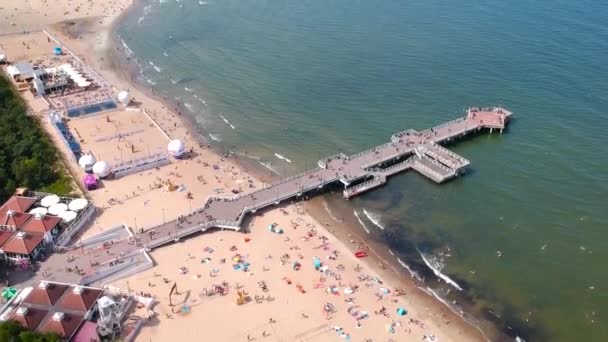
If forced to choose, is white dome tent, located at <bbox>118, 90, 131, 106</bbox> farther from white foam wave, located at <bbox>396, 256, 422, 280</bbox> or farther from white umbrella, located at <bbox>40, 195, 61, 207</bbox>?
white foam wave, located at <bbox>396, 256, 422, 280</bbox>

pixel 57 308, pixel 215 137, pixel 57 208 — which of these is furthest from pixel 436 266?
pixel 57 208

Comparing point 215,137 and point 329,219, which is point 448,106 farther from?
point 215,137

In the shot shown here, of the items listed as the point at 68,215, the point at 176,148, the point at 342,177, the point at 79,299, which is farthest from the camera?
the point at 176,148

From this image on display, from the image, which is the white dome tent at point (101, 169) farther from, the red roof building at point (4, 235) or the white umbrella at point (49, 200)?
the red roof building at point (4, 235)

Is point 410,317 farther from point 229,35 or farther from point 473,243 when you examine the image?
point 229,35

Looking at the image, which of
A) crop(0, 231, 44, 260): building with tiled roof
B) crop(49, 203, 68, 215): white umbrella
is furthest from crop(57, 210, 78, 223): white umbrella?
crop(0, 231, 44, 260): building with tiled roof

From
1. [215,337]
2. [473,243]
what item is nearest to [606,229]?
[473,243]
